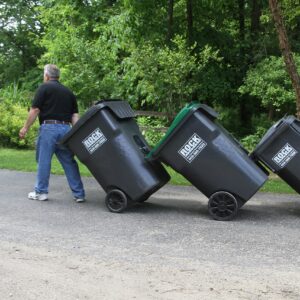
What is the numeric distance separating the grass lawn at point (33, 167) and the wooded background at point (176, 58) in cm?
122

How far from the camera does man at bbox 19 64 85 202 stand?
270 inches

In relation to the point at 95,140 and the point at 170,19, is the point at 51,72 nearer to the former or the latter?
the point at 95,140

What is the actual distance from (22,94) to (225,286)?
14.6 m

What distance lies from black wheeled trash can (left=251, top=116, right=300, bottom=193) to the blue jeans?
8.07 ft

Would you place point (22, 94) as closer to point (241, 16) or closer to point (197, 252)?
point (241, 16)

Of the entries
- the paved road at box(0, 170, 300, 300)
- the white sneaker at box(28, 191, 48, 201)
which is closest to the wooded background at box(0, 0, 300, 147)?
the white sneaker at box(28, 191, 48, 201)

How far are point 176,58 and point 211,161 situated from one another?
323 inches

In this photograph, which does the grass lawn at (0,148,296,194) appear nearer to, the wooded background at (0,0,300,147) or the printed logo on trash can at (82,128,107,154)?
the wooded background at (0,0,300,147)

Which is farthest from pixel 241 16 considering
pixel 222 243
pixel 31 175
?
pixel 222 243

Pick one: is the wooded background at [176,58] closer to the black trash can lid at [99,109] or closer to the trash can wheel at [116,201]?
the black trash can lid at [99,109]

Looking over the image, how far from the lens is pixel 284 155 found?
6.00 metres

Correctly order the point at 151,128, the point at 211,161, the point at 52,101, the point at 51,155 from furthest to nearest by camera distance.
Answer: the point at 151,128 → the point at 51,155 → the point at 52,101 → the point at 211,161

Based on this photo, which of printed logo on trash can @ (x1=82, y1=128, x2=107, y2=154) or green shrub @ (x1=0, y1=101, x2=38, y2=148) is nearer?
printed logo on trash can @ (x1=82, y1=128, x2=107, y2=154)

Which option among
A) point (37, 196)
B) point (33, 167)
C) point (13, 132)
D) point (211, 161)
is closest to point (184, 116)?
point (211, 161)
